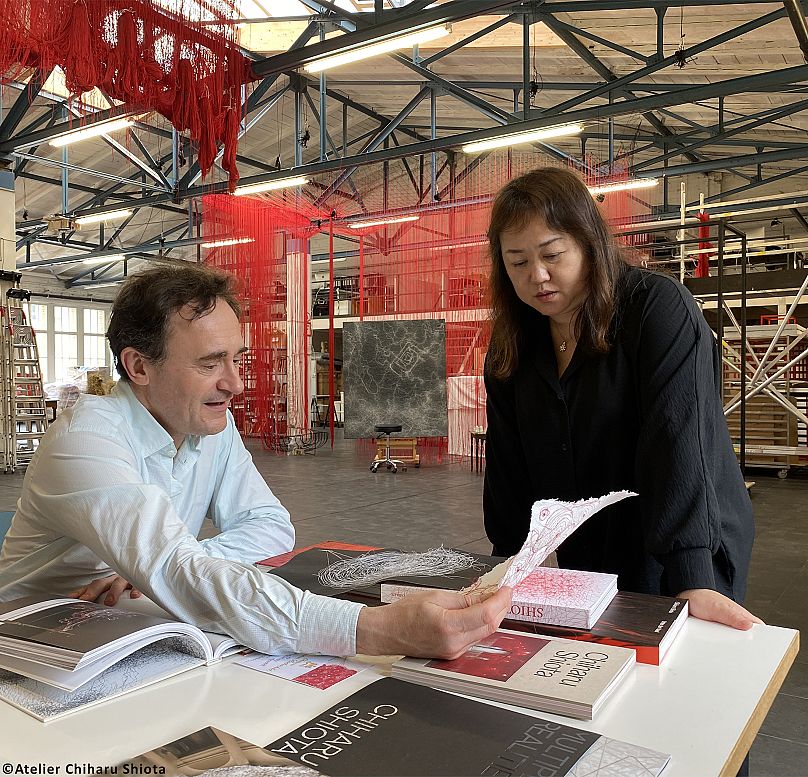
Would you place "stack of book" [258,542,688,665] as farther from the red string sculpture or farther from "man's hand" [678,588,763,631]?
the red string sculpture

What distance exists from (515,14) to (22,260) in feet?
58.8

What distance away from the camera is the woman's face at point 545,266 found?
5.30ft

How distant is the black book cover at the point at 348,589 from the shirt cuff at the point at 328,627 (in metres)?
0.18

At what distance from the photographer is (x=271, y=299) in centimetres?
1206

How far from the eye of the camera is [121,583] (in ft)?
4.70

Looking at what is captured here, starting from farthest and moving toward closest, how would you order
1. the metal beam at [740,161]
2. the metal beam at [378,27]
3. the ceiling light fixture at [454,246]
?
the metal beam at [740,161]
the ceiling light fixture at [454,246]
the metal beam at [378,27]

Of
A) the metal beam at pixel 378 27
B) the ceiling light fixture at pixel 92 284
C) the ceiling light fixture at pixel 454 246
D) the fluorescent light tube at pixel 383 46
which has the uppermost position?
the metal beam at pixel 378 27

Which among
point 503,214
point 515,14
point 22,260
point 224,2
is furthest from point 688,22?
point 22,260

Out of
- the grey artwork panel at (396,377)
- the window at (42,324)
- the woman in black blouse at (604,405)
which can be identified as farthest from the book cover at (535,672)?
the window at (42,324)

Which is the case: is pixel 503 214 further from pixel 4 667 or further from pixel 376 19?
pixel 376 19

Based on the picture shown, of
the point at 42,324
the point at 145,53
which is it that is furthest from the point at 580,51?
the point at 42,324

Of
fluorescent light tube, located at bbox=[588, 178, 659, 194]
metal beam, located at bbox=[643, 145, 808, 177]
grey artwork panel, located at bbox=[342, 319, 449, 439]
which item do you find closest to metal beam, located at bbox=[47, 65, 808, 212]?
fluorescent light tube, located at bbox=[588, 178, 659, 194]

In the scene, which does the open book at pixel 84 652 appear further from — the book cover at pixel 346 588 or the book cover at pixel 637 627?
the book cover at pixel 637 627

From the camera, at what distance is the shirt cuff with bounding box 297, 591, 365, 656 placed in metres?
1.10
